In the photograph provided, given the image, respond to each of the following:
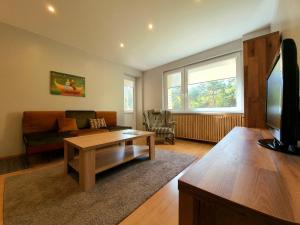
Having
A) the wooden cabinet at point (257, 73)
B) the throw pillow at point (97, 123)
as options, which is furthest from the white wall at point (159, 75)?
the throw pillow at point (97, 123)

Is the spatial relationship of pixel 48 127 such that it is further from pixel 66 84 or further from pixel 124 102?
pixel 124 102

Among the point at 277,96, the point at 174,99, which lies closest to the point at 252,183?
the point at 277,96

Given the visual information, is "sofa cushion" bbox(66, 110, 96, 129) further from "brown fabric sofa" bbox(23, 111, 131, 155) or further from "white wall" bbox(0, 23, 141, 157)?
"white wall" bbox(0, 23, 141, 157)

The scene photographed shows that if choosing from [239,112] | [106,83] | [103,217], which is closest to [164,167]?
[103,217]

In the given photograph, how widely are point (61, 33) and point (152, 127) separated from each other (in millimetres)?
2888

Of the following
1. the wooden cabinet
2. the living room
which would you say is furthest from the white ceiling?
the wooden cabinet

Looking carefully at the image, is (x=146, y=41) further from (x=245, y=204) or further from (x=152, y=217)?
(x=245, y=204)

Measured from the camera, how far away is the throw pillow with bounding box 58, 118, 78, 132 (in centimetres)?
288

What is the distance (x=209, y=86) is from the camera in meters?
3.65

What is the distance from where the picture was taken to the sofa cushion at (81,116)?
3.28 meters

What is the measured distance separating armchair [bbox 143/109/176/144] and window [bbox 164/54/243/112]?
0.64 m

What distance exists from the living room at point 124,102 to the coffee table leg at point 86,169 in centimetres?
1

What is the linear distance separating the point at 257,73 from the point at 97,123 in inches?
129

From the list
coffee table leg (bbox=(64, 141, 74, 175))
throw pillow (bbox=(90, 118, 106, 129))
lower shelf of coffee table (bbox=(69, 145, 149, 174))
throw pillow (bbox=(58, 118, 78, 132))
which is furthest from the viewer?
throw pillow (bbox=(90, 118, 106, 129))
